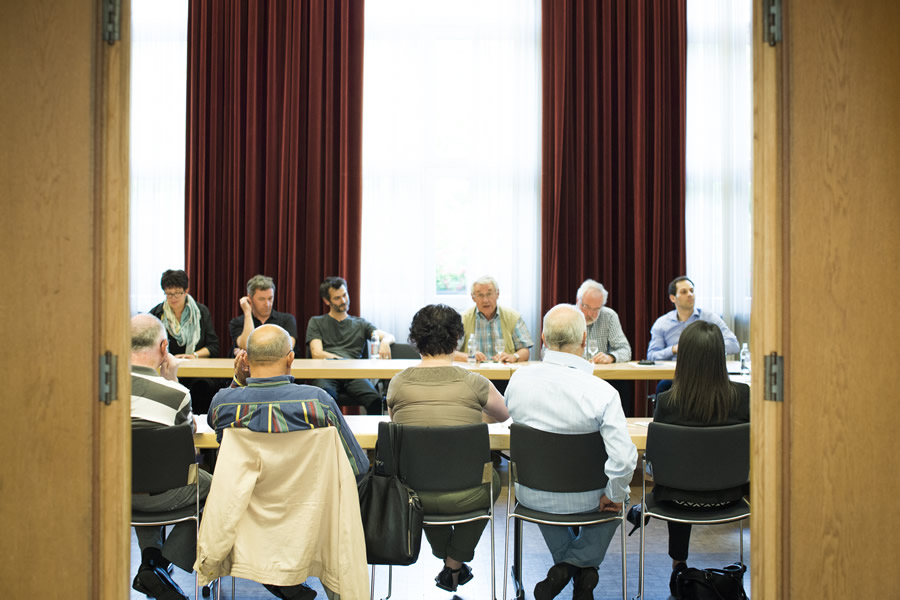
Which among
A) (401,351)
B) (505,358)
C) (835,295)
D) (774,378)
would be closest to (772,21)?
(835,295)

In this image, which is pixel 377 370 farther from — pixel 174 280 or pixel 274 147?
pixel 274 147

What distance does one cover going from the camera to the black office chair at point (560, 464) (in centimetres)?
268

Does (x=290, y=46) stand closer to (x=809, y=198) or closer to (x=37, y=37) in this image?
(x=37, y=37)

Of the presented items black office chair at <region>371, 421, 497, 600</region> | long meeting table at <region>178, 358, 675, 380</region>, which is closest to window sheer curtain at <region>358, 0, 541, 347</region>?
long meeting table at <region>178, 358, 675, 380</region>

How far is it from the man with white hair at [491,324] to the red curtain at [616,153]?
4.14ft

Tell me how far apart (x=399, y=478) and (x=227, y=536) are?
2.06 ft

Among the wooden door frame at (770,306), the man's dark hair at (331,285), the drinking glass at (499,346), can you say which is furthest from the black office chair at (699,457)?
the man's dark hair at (331,285)

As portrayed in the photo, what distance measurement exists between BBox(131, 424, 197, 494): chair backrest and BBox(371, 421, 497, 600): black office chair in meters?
0.72

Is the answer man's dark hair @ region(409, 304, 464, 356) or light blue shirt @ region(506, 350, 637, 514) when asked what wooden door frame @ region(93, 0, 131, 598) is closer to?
man's dark hair @ region(409, 304, 464, 356)

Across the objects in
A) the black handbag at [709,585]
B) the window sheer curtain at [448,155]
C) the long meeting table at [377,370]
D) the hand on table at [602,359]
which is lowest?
the black handbag at [709,585]

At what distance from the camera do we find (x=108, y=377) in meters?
1.65

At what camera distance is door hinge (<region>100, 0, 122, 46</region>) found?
5.45 feet

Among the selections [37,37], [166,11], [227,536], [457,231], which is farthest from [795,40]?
[166,11]

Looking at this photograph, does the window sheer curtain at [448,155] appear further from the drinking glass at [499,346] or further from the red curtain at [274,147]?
the drinking glass at [499,346]
